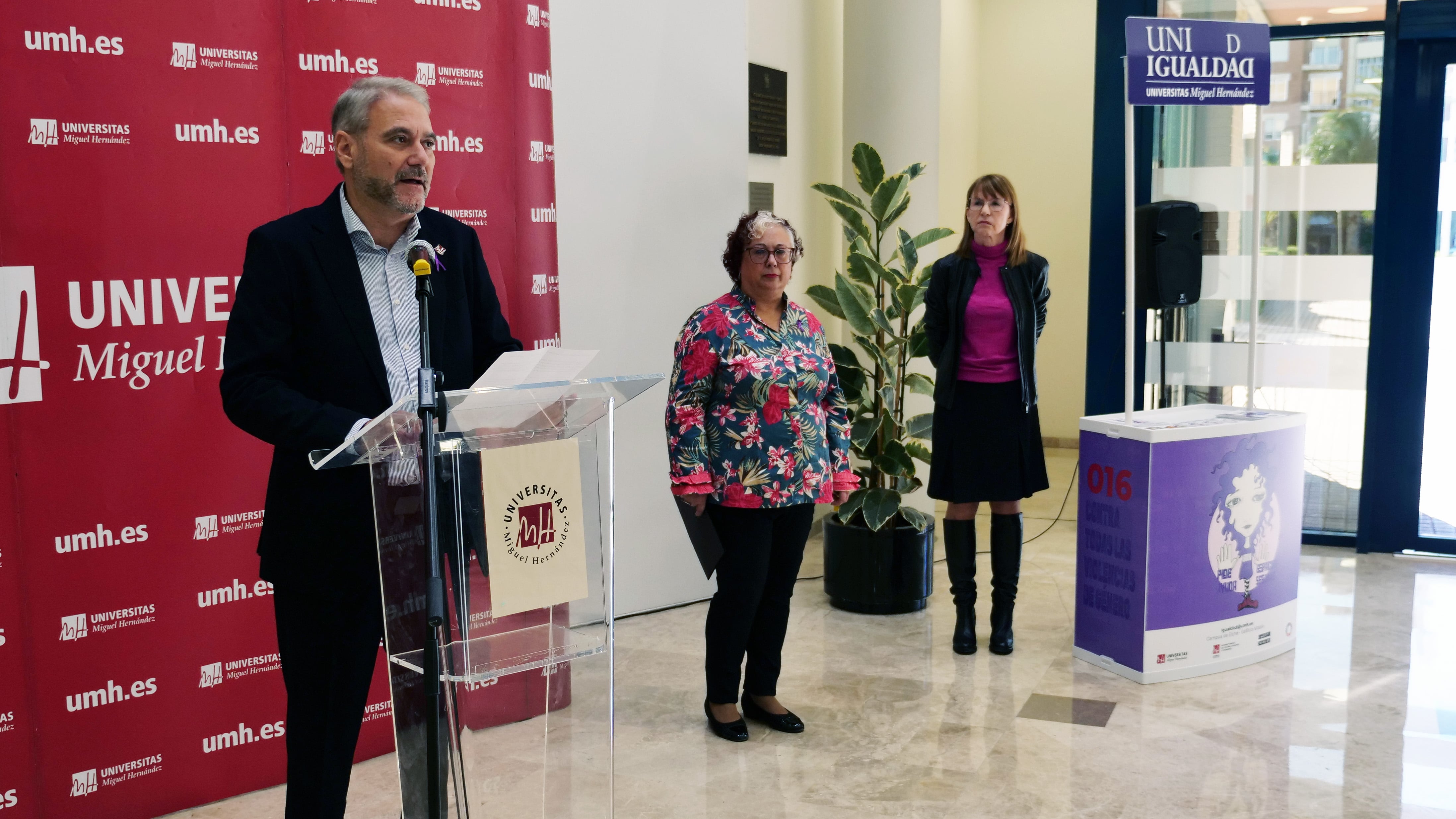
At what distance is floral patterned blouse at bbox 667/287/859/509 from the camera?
134 inches

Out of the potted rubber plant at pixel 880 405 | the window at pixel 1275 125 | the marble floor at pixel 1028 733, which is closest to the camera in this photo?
the marble floor at pixel 1028 733

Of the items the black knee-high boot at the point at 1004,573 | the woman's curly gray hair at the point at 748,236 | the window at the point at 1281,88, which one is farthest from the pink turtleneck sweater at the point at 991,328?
the window at the point at 1281,88

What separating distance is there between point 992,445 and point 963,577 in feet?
1.84

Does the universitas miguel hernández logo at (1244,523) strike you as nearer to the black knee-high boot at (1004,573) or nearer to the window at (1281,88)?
the black knee-high boot at (1004,573)

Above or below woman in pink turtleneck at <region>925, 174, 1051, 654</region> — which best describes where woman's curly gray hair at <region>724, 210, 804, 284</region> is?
above

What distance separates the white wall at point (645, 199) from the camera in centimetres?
458

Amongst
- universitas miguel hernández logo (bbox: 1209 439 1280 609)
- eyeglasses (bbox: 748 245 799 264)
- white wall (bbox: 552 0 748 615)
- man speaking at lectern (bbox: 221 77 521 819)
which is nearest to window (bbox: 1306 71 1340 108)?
universitas miguel hernández logo (bbox: 1209 439 1280 609)

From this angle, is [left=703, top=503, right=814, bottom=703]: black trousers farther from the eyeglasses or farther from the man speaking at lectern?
the man speaking at lectern

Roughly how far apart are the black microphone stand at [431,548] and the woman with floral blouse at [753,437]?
1.64 meters

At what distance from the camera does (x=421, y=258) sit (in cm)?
173

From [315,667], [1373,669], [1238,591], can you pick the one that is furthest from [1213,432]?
[315,667]

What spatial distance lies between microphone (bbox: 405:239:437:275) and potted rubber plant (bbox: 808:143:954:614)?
326cm

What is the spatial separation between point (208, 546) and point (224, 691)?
1.39 feet

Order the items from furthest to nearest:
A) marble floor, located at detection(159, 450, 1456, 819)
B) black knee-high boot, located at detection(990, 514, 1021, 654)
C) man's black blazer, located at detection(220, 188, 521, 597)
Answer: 1. black knee-high boot, located at detection(990, 514, 1021, 654)
2. marble floor, located at detection(159, 450, 1456, 819)
3. man's black blazer, located at detection(220, 188, 521, 597)
